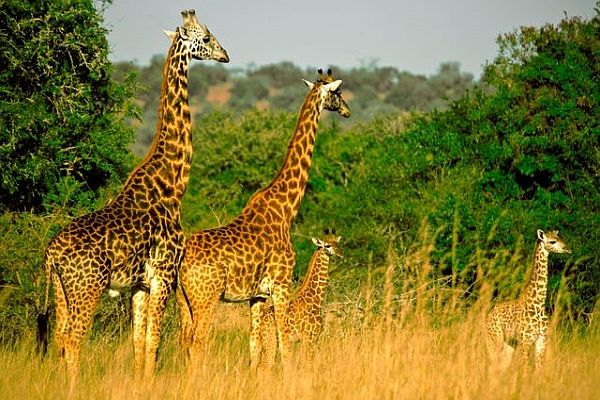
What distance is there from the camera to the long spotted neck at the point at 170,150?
8930mm

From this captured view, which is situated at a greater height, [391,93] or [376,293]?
[391,93]

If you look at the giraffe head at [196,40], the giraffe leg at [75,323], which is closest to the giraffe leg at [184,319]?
the giraffe leg at [75,323]

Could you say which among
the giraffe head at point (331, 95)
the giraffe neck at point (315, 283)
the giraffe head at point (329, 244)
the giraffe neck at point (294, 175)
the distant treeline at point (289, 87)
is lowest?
the giraffe neck at point (315, 283)

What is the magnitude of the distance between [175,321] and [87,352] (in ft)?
5.17

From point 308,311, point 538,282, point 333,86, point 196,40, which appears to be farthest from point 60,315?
point 538,282

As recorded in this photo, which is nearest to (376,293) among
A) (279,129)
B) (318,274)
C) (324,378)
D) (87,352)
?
(318,274)

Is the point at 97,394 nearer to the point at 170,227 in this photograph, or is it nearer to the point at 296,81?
the point at 170,227

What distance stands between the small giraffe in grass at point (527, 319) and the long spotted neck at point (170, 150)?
348cm

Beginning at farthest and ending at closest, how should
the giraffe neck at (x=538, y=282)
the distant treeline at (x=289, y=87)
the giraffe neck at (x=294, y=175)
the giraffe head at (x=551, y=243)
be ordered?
1. the distant treeline at (x=289, y=87)
2. the giraffe head at (x=551, y=243)
3. the giraffe neck at (x=538, y=282)
4. the giraffe neck at (x=294, y=175)

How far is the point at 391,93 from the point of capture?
3617 inches

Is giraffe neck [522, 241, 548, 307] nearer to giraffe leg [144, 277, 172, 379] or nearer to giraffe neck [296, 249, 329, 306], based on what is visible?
giraffe neck [296, 249, 329, 306]

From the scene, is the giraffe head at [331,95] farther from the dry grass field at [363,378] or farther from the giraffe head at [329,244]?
the dry grass field at [363,378]

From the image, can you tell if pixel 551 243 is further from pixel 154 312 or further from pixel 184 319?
pixel 154 312

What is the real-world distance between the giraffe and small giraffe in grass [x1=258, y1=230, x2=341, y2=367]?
163 centimetres
